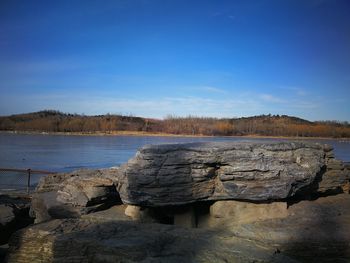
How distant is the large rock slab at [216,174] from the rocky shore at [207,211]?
19mm

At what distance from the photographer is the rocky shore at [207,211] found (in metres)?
6.20

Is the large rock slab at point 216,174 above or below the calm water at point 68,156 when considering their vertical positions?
above

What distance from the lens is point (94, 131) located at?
101m

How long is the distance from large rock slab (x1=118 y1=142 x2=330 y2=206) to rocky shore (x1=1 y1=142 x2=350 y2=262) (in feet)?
0.06

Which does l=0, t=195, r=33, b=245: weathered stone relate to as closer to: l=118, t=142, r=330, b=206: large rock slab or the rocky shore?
the rocky shore

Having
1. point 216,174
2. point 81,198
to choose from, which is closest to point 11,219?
point 81,198

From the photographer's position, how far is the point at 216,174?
7.72 metres

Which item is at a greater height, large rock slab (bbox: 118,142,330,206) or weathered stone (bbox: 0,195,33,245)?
large rock slab (bbox: 118,142,330,206)

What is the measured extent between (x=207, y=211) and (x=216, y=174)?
953mm

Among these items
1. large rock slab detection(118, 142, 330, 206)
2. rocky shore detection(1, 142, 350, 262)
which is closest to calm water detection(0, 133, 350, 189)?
rocky shore detection(1, 142, 350, 262)

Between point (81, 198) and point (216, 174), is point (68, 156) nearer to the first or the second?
point (81, 198)

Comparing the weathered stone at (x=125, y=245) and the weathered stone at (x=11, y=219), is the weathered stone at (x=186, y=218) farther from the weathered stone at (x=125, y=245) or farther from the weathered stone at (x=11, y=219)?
the weathered stone at (x=11, y=219)

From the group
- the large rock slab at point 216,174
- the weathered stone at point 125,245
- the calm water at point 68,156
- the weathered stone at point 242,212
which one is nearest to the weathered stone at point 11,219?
the weathered stone at point 125,245

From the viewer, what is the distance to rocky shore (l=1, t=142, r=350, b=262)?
20.3 ft
